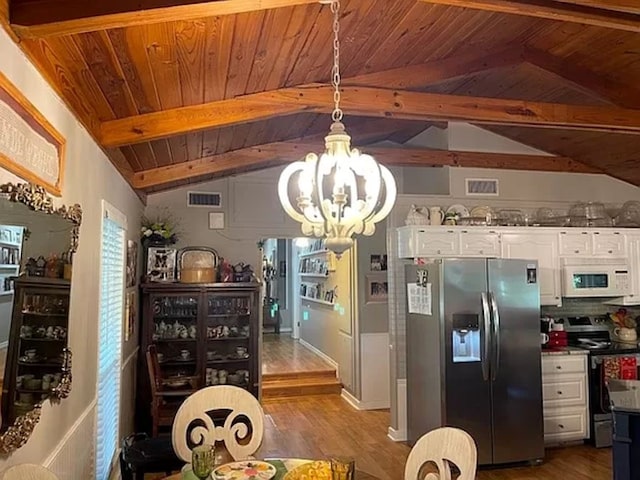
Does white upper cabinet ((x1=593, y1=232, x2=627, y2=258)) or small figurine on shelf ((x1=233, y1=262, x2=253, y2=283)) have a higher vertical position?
white upper cabinet ((x1=593, y1=232, x2=627, y2=258))

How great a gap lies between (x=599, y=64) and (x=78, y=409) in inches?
173

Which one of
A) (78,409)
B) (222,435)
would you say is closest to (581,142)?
(222,435)

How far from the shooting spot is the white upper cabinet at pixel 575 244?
214 inches

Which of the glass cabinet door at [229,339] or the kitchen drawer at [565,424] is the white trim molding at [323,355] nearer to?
the glass cabinet door at [229,339]

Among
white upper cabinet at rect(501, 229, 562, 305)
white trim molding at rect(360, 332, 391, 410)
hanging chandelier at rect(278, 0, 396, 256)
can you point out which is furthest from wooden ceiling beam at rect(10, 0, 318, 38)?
white trim molding at rect(360, 332, 391, 410)

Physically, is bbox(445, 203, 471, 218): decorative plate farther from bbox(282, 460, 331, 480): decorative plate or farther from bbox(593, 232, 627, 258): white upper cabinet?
bbox(282, 460, 331, 480): decorative plate

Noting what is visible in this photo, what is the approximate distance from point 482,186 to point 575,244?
44.4 inches

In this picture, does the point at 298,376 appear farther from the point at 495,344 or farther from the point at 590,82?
the point at 590,82

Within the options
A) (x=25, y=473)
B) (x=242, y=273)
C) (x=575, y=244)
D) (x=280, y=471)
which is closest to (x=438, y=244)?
(x=575, y=244)

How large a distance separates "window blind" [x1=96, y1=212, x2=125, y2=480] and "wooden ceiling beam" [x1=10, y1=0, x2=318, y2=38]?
67.7 inches

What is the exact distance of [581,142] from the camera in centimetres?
571

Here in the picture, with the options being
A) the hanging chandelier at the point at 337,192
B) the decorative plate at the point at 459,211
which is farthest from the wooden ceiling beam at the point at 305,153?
the hanging chandelier at the point at 337,192

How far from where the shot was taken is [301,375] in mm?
7355

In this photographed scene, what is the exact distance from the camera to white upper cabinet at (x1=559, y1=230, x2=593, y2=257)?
214 inches
